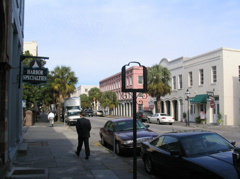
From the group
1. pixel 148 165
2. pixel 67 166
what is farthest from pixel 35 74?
pixel 148 165

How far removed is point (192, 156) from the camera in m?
6.09

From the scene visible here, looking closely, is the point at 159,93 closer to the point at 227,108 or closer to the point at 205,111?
the point at 205,111

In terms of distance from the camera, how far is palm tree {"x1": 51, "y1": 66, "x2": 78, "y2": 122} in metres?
35.4

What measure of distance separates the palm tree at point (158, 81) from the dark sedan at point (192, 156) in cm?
2858

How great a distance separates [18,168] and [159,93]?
29411 millimetres

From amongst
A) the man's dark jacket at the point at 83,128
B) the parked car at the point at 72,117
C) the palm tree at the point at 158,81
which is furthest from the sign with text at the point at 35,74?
the palm tree at the point at 158,81

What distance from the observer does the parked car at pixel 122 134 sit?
35.1 ft

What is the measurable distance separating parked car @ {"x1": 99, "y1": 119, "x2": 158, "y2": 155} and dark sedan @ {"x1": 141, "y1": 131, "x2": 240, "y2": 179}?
268 centimetres

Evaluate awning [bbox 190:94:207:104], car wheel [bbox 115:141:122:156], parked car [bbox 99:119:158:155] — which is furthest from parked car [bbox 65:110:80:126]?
car wheel [bbox 115:141:122:156]

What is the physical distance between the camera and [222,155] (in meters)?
5.90

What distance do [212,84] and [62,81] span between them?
59.0 feet

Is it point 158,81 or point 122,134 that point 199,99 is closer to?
point 158,81

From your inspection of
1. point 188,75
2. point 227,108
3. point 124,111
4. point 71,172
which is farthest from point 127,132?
point 124,111

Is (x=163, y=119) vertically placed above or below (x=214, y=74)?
below
